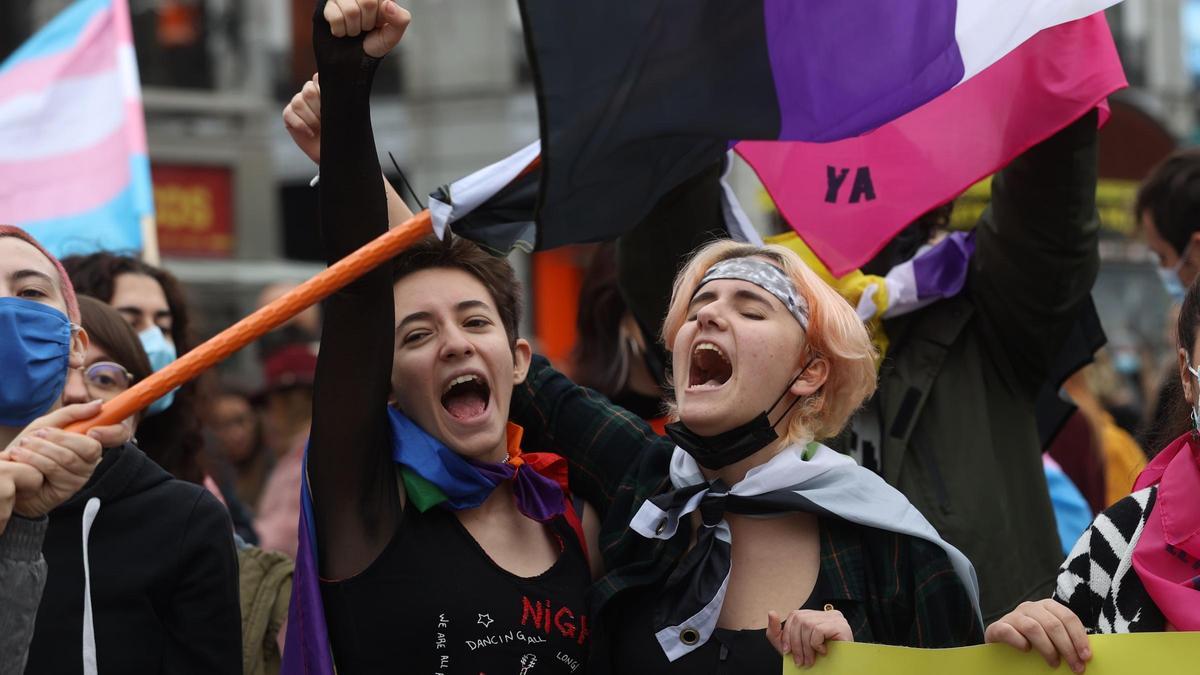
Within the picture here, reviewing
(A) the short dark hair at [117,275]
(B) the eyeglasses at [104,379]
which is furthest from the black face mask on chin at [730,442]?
(A) the short dark hair at [117,275]

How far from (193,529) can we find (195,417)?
4.65 feet

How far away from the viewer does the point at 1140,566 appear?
257 centimetres

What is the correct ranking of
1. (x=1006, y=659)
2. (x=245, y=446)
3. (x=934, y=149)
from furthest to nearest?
(x=245, y=446) → (x=934, y=149) → (x=1006, y=659)

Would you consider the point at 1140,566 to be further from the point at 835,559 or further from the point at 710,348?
the point at 710,348

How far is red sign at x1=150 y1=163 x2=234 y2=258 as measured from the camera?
59.3 ft

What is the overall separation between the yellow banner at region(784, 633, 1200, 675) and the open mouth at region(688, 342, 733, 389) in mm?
555

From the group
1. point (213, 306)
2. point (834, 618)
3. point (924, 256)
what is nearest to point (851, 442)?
point (924, 256)

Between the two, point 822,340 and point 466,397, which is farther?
point 466,397

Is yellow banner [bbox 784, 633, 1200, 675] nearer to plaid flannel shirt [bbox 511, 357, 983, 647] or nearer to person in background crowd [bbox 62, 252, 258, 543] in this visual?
plaid flannel shirt [bbox 511, 357, 983, 647]

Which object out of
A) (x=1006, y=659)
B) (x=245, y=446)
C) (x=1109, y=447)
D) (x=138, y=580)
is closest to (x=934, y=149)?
(x=1006, y=659)

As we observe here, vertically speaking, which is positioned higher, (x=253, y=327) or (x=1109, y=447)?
(x=253, y=327)

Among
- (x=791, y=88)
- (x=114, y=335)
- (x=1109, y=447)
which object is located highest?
(x=791, y=88)

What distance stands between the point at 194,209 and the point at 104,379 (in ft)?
50.0

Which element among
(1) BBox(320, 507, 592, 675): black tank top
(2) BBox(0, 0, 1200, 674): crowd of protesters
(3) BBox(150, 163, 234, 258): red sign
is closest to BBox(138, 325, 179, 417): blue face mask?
(2) BBox(0, 0, 1200, 674): crowd of protesters
